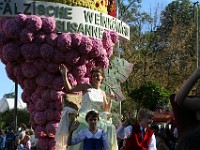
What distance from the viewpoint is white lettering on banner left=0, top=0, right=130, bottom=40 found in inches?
590

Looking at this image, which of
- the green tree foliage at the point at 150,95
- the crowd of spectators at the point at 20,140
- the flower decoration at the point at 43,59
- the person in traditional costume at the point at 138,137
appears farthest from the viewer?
the green tree foliage at the point at 150,95

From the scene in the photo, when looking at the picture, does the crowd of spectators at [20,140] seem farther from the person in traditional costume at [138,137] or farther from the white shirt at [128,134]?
the person in traditional costume at [138,137]

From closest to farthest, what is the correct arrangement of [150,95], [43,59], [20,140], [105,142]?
[105,142], [43,59], [20,140], [150,95]

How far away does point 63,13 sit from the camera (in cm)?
1517

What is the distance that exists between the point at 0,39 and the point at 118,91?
12.2ft

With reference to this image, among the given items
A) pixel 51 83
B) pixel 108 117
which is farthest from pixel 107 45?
pixel 108 117

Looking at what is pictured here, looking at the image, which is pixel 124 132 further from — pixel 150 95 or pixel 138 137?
pixel 150 95

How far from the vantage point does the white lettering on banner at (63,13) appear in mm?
14989

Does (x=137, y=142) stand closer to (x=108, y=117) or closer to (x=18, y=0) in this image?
(x=108, y=117)

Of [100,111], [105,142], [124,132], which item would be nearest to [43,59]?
[100,111]

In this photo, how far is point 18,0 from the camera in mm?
15156

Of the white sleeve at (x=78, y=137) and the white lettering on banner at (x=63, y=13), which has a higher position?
the white lettering on banner at (x=63, y=13)

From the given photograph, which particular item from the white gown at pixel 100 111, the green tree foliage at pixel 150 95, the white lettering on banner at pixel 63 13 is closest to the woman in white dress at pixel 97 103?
the white gown at pixel 100 111

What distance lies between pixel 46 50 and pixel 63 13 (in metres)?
1.47
